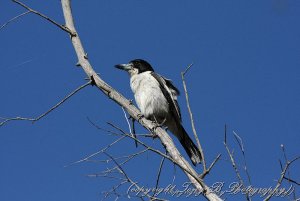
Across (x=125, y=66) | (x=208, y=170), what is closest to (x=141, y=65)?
(x=125, y=66)

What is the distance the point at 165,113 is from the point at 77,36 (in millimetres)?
1833

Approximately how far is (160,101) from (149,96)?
145 millimetres

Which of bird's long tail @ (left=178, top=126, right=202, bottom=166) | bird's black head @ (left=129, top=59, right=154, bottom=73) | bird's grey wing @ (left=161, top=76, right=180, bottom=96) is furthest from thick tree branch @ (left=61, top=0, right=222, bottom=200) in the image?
bird's black head @ (left=129, top=59, right=154, bottom=73)

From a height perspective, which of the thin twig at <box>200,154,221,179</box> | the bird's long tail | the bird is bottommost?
the thin twig at <box>200,154,221,179</box>

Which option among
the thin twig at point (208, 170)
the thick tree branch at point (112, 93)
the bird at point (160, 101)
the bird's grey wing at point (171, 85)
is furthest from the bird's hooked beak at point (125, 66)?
the thin twig at point (208, 170)

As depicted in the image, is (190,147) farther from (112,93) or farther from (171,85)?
(112,93)

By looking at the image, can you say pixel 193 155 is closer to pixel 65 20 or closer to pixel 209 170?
pixel 65 20

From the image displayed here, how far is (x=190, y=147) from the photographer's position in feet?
18.9

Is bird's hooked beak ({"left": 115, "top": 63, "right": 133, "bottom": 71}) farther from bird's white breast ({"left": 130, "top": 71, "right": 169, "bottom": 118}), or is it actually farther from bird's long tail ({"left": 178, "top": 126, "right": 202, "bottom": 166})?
bird's long tail ({"left": 178, "top": 126, "right": 202, "bottom": 166})

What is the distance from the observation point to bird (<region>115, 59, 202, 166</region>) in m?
5.93

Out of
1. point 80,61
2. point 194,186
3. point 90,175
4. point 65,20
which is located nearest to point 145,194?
point 194,186

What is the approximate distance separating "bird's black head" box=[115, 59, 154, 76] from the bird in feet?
0.57

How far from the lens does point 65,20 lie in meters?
4.72

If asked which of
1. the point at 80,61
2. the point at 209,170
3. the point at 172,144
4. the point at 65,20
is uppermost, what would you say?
the point at 65,20
